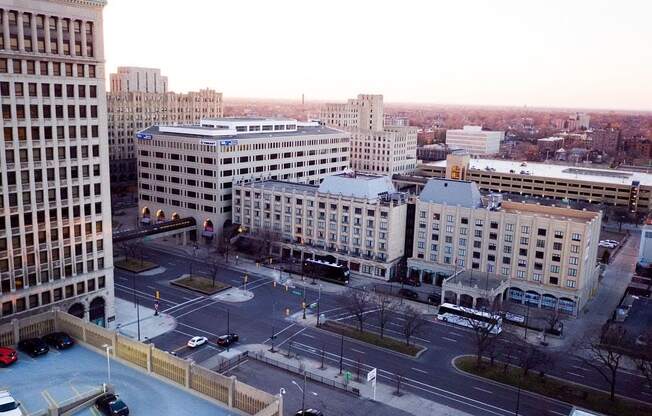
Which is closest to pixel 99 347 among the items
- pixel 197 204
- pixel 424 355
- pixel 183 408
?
pixel 183 408

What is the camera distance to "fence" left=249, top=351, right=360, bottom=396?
6607cm

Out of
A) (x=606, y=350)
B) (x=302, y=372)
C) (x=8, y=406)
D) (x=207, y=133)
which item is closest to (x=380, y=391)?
(x=302, y=372)

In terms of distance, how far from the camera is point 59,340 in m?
47.9

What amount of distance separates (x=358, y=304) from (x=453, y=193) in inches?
1383

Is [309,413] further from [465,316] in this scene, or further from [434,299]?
[434,299]

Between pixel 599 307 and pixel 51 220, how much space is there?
86749 mm

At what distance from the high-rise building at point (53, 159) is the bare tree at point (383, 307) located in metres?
39.4

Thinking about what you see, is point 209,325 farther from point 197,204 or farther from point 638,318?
point 638,318

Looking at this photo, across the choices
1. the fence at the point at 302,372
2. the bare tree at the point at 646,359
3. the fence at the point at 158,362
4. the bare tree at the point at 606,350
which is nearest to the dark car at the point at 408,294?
the bare tree at the point at 606,350

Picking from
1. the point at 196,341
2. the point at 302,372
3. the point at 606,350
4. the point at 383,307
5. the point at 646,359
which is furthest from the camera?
the point at 383,307

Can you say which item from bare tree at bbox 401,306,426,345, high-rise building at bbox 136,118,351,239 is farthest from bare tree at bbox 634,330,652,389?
high-rise building at bbox 136,118,351,239

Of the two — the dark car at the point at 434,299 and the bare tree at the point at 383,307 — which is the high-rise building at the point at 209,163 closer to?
the bare tree at the point at 383,307

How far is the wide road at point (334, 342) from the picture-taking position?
217 ft

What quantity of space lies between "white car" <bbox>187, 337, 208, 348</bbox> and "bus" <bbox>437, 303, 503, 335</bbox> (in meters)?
36.1
